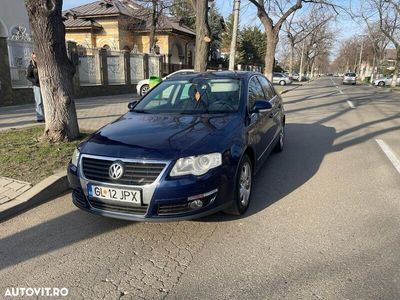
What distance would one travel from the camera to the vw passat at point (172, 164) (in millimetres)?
3277

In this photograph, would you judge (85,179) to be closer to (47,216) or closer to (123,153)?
(123,153)

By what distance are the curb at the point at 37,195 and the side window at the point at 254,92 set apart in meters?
2.79

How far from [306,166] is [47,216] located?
4140 mm

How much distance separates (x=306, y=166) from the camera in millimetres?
6070

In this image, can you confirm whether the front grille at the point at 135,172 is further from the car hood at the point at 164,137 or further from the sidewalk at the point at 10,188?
the sidewalk at the point at 10,188

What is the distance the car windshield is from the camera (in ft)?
15.1

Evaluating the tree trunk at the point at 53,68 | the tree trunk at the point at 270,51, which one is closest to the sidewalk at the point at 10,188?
the tree trunk at the point at 53,68

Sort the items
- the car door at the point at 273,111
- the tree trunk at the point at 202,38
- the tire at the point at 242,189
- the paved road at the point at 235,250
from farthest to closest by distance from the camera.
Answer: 1. the tree trunk at the point at 202,38
2. the car door at the point at 273,111
3. the tire at the point at 242,189
4. the paved road at the point at 235,250

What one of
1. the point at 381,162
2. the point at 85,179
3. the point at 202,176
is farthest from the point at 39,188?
the point at 381,162

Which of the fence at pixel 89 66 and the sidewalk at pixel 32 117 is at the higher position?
the fence at pixel 89 66

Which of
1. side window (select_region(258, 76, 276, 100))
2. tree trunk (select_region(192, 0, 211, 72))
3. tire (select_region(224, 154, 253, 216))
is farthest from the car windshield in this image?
tree trunk (select_region(192, 0, 211, 72))

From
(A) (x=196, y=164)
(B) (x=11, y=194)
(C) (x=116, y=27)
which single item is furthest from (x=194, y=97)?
(C) (x=116, y=27)

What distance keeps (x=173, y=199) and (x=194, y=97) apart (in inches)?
77.8

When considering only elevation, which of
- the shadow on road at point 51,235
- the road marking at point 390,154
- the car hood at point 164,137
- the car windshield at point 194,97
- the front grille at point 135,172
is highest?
the car windshield at point 194,97
